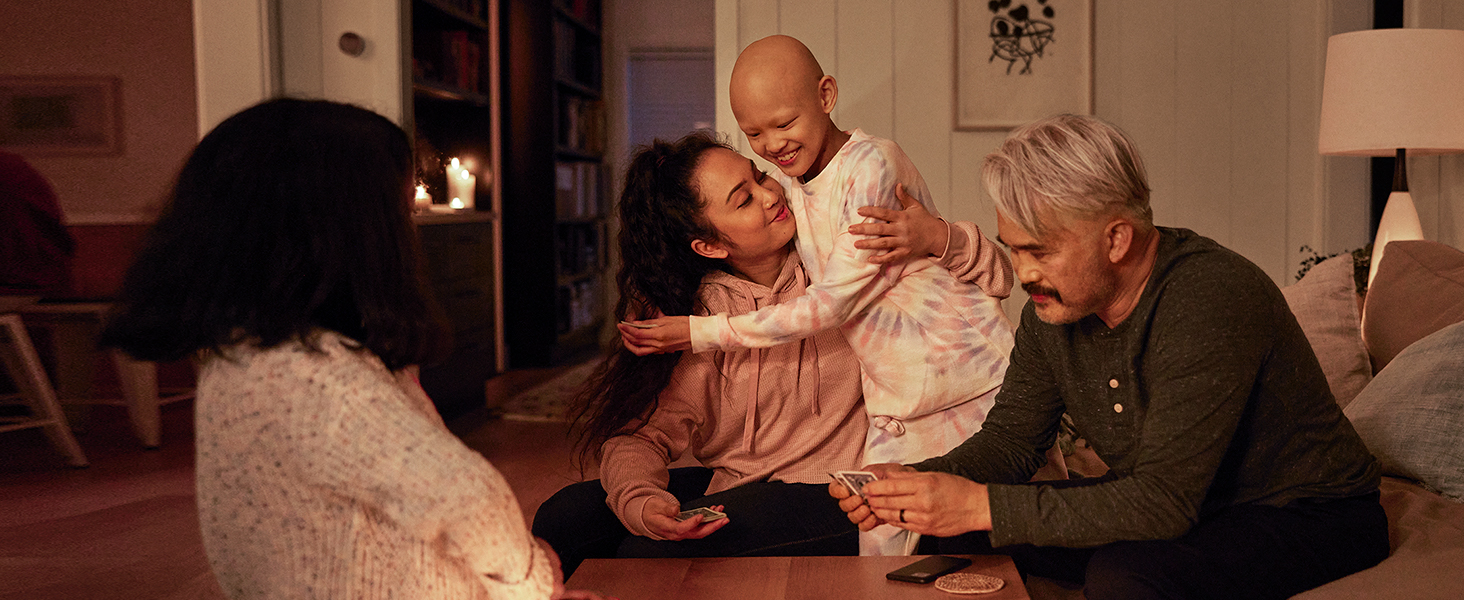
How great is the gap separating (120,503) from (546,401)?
2.08 metres

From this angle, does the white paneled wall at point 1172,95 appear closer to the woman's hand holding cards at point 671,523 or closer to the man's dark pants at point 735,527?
the man's dark pants at point 735,527

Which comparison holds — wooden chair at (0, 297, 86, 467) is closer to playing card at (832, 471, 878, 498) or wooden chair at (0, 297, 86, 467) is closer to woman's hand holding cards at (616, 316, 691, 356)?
woman's hand holding cards at (616, 316, 691, 356)

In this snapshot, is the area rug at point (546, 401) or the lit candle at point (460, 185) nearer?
the area rug at point (546, 401)

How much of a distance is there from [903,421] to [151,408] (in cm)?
344

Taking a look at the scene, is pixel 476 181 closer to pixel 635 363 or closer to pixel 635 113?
pixel 635 113

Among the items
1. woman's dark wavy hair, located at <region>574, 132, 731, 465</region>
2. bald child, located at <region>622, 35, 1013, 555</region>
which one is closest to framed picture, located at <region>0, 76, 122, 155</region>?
woman's dark wavy hair, located at <region>574, 132, 731, 465</region>

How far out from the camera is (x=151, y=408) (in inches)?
158

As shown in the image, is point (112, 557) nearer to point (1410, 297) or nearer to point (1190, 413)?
point (1190, 413)

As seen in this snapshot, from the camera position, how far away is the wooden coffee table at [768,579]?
1.26 metres

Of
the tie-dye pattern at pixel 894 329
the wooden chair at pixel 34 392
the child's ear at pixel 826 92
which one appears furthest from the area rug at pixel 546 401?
the tie-dye pattern at pixel 894 329

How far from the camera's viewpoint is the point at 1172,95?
3744 millimetres

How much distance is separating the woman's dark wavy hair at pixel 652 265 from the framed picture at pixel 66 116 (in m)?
5.39

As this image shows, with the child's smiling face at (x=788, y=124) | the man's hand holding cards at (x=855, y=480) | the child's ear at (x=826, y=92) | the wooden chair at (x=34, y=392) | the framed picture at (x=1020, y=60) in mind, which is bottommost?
the wooden chair at (x=34, y=392)

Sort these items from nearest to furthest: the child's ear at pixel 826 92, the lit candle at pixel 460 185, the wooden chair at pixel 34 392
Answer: the child's ear at pixel 826 92 < the wooden chair at pixel 34 392 < the lit candle at pixel 460 185
